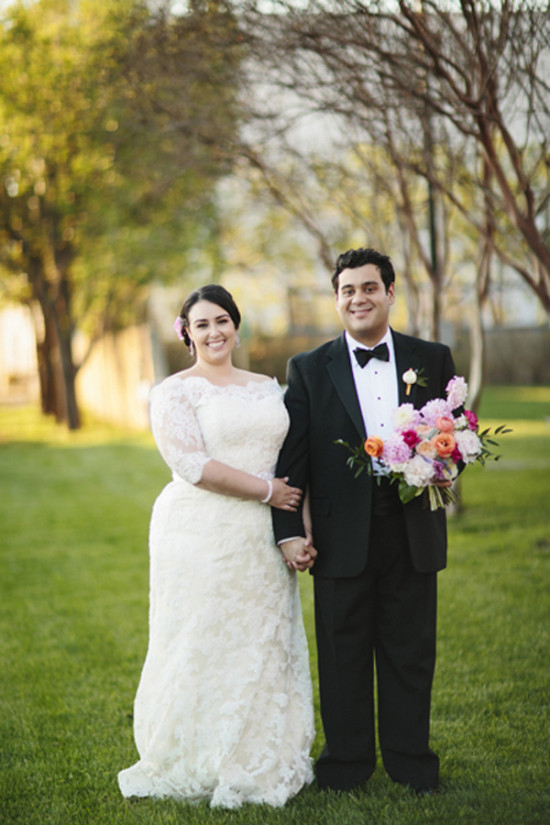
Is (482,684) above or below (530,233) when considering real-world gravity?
below

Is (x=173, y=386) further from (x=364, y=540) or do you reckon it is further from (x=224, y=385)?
(x=364, y=540)

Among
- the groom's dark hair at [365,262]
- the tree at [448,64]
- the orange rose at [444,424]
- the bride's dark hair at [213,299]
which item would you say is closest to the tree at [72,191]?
the tree at [448,64]

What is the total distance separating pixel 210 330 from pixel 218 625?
1.29 meters

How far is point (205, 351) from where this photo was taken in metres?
3.72

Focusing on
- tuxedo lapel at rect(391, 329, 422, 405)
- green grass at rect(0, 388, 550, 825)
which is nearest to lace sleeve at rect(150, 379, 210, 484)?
tuxedo lapel at rect(391, 329, 422, 405)

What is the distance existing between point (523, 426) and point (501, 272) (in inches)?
508

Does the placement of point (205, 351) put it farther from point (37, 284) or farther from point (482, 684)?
point (37, 284)

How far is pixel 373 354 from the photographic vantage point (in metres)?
3.57

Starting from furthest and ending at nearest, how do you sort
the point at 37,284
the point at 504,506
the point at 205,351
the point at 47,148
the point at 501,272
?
the point at 501,272
the point at 37,284
the point at 47,148
the point at 504,506
the point at 205,351

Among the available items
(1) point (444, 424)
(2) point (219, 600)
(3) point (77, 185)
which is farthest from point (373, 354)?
(3) point (77, 185)

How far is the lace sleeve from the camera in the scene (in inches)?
139

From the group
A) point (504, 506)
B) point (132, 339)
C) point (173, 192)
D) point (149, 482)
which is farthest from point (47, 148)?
point (504, 506)

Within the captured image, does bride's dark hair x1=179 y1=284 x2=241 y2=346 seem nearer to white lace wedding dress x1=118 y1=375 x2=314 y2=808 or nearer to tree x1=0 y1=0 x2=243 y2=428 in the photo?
white lace wedding dress x1=118 y1=375 x2=314 y2=808

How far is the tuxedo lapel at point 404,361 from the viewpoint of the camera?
357cm
